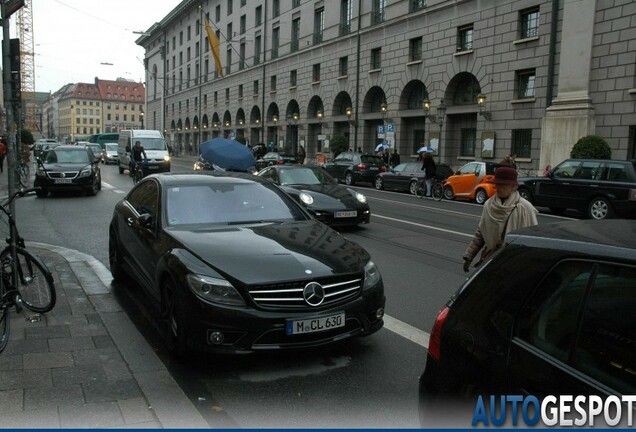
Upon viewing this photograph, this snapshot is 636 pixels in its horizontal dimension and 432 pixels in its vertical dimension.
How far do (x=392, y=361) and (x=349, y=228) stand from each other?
25.7 ft

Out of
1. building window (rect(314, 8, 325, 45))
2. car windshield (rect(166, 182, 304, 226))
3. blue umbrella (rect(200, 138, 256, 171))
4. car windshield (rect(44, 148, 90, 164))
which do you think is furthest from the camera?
building window (rect(314, 8, 325, 45))

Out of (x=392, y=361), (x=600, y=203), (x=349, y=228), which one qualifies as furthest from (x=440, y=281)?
(x=600, y=203)

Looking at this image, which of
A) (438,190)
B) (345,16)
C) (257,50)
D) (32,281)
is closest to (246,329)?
(32,281)

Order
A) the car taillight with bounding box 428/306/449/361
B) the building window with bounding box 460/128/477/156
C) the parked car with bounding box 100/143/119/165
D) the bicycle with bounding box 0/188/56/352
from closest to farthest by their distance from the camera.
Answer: the car taillight with bounding box 428/306/449/361, the bicycle with bounding box 0/188/56/352, the building window with bounding box 460/128/477/156, the parked car with bounding box 100/143/119/165

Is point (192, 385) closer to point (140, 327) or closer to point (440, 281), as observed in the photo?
point (140, 327)

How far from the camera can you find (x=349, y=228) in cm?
1241

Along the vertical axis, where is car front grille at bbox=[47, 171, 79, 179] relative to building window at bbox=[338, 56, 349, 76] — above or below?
below

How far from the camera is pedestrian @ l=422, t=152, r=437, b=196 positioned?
21484 millimetres

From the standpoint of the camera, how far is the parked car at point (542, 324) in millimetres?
1979

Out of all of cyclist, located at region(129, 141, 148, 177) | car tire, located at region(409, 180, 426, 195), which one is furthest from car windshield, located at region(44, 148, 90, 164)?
car tire, located at region(409, 180, 426, 195)

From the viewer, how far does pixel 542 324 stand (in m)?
2.21

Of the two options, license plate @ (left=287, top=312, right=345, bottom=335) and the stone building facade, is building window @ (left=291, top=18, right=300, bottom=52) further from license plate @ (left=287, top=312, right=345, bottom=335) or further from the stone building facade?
license plate @ (left=287, top=312, right=345, bottom=335)

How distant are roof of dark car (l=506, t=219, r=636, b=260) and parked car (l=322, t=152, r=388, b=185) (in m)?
25.2

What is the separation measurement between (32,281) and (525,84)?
25.7m
